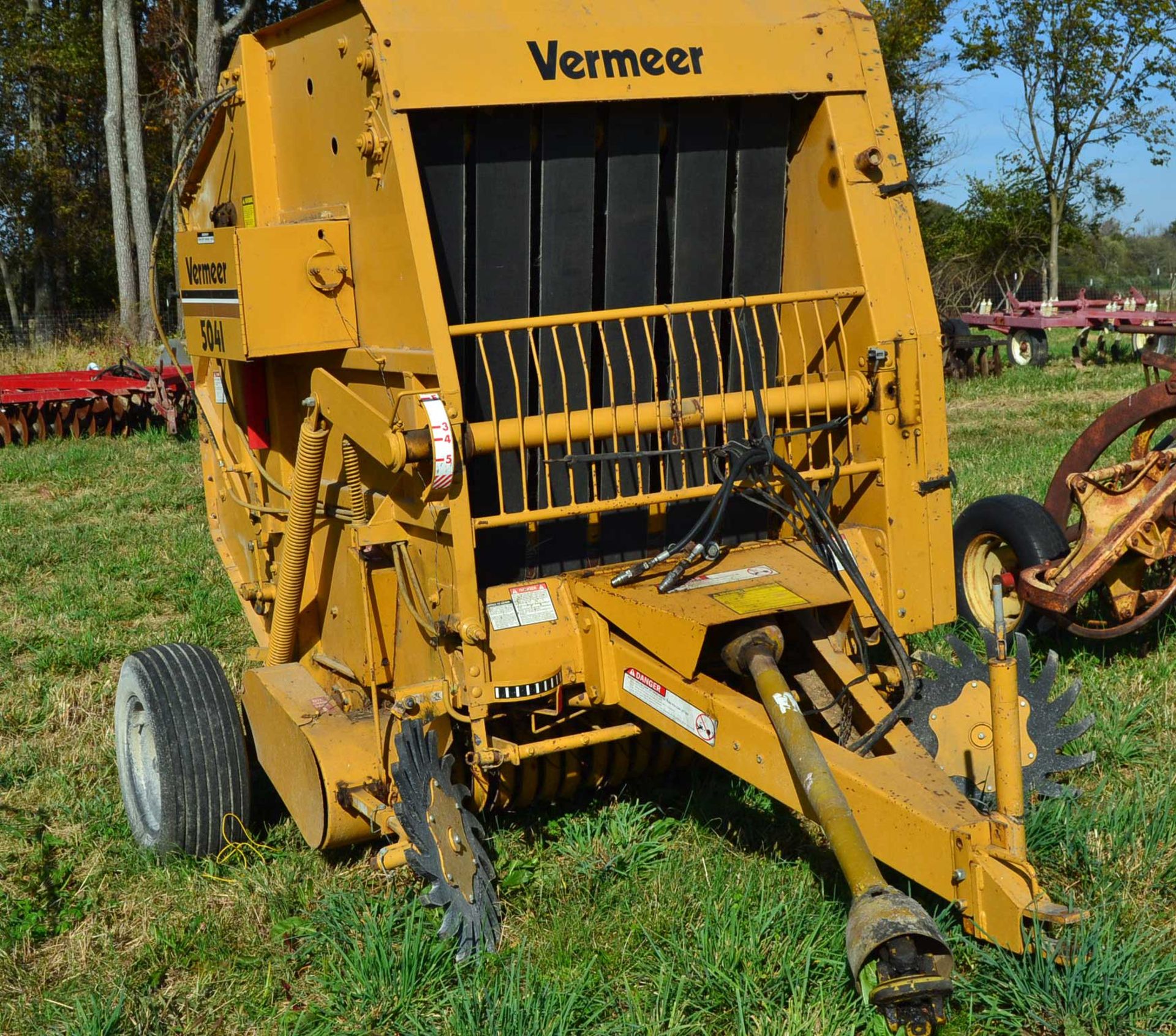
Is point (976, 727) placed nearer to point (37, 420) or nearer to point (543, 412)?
point (543, 412)

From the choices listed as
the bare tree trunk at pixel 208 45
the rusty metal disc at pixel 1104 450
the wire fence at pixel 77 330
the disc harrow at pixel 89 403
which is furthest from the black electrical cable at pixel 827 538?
the wire fence at pixel 77 330

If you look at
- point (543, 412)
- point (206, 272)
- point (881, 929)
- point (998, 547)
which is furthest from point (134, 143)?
point (881, 929)

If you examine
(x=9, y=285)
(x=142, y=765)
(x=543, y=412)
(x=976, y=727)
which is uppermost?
(x=9, y=285)

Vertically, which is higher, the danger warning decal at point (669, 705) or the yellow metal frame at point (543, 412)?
the yellow metal frame at point (543, 412)

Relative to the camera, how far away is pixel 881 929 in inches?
91.6

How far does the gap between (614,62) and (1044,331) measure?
1644 centimetres

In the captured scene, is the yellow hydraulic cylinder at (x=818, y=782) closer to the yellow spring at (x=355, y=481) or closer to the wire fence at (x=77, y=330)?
the yellow spring at (x=355, y=481)

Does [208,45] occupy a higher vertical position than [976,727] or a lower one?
higher

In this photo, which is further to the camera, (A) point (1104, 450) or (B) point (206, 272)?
(A) point (1104, 450)

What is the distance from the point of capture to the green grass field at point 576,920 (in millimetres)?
2844

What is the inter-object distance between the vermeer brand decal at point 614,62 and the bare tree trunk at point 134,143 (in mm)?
18956

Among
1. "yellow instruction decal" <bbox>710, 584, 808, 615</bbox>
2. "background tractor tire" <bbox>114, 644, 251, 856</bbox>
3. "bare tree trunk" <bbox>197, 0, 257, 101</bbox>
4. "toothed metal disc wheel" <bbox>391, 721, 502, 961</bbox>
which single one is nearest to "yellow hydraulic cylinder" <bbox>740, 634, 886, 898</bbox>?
"yellow instruction decal" <bbox>710, 584, 808, 615</bbox>

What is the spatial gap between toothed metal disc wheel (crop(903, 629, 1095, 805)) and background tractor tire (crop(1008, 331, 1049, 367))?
15.3 meters

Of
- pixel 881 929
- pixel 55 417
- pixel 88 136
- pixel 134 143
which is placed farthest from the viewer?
pixel 88 136
